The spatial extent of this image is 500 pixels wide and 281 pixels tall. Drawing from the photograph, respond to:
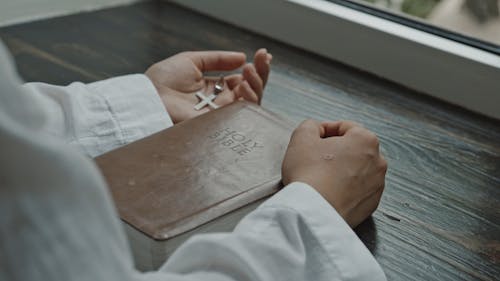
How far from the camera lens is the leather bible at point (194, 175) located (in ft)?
1.83

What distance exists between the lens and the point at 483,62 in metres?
0.96

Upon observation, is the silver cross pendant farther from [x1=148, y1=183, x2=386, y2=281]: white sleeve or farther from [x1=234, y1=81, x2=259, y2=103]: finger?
[x1=148, y1=183, x2=386, y2=281]: white sleeve

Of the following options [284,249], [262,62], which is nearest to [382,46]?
[262,62]

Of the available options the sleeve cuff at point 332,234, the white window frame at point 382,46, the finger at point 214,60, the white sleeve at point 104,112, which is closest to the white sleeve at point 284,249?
the sleeve cuff at point 332,234

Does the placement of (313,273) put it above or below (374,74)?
above

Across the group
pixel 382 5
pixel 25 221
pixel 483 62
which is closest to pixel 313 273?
pixel 25 221

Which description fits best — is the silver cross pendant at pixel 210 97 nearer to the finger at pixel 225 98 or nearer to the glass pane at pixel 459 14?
the finger at pixel 225 98

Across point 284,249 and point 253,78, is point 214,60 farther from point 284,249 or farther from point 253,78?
point 284,249

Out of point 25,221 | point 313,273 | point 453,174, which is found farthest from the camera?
point 453,174

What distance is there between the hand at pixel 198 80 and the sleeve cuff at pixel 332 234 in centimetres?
31

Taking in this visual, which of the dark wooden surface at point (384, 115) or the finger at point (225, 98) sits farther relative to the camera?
the finger at point (225, 98)

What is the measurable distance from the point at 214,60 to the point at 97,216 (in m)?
0.56

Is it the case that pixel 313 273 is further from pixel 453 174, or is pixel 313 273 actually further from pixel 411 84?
pixel 411 84

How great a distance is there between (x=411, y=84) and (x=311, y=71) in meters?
0.15
